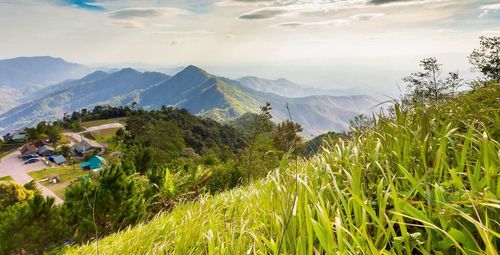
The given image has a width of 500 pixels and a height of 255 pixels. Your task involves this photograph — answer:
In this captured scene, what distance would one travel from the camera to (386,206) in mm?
2508

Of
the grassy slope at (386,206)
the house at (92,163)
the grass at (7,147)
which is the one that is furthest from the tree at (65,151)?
the grassy slope at (386,206)

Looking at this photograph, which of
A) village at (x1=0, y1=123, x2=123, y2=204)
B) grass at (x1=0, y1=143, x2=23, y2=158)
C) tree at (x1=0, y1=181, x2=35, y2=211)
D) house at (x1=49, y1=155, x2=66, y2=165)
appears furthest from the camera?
grass at (x1=0, y1=143, x2=23, y2=158)

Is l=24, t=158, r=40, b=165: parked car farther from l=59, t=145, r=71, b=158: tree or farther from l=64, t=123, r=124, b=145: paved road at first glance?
l=64, t=123, r=124, b=145: paved road

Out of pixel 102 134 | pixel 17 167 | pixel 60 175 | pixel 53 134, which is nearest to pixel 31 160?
pixel 17 167

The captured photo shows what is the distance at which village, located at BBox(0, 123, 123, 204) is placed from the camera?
7431 centimetres

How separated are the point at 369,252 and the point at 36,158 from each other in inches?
4164

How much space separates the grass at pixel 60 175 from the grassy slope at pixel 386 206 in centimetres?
6762

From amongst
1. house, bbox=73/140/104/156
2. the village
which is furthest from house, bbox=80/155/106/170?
house, bbox=73/140/104/156

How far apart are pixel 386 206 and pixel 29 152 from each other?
355 ft

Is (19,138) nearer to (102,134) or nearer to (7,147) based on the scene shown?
(7,147)

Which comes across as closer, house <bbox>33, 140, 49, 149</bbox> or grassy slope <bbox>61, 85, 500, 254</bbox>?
grassy slope <bbox>61, 85, 500, 254</bbox>

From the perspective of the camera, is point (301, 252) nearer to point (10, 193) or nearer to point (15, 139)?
point (10, 193)

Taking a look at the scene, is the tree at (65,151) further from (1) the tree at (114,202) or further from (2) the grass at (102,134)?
(1) the tree at (114,202)

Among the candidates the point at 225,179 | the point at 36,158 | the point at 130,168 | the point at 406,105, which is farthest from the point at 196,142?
the point at 406,105
